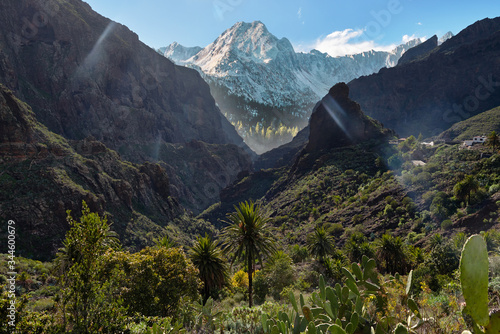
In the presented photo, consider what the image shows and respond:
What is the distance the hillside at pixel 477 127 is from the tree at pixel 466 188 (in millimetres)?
69166

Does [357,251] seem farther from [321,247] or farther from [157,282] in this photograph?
[157,282]

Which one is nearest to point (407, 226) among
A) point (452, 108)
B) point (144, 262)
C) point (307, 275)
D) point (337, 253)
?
point (337, 253)

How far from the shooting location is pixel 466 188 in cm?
3569

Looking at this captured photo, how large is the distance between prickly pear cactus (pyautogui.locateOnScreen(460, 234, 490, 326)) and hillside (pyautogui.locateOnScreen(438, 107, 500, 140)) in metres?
112

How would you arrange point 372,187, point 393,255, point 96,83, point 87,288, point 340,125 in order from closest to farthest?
point 87,288 < point 393,255 < point 372,187 < point 340,125 < point 96,83

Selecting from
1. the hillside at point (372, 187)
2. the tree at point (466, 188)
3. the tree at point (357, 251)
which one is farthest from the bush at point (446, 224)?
the tree at point (357, 251)

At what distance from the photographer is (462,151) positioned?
53.2 metres

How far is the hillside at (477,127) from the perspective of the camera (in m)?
89.6

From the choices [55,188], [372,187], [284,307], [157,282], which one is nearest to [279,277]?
[157,282]

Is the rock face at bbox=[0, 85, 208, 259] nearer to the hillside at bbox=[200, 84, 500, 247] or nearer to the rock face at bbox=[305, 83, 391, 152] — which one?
the hillside at bbox=[200, 84, 500, 247]

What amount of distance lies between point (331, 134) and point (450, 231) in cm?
5924

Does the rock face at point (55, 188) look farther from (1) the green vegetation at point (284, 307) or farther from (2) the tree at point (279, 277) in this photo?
(1) the green vegetation at point (284, 307)

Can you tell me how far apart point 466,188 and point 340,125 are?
55324mm

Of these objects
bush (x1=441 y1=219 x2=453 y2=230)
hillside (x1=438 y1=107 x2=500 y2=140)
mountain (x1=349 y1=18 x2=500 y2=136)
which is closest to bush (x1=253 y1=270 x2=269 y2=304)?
bush (x1=441 y1=219 x2=453 y2=230)
